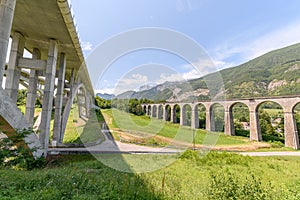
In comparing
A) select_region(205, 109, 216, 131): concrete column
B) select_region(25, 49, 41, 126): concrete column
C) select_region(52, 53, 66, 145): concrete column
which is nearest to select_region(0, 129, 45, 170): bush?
select_region(25, 49, 41, 126): concrete column

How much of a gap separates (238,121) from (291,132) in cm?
2491

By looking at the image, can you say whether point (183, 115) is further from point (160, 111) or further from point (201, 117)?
point (160, 111)

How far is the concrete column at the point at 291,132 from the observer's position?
23.0m

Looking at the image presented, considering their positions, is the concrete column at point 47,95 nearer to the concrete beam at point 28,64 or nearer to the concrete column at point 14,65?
the concrete beam at point 28,64

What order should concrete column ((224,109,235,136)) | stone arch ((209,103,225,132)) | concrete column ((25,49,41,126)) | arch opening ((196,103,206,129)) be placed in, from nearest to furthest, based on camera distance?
concrete column ((25,49,41,126))
stone arch ((209,103,225,132))
concrete column ((224,109,235,136))
arch opening ((196,103,206,129))

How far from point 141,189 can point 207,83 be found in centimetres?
542

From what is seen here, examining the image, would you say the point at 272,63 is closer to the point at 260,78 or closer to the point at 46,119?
the point at 260,78

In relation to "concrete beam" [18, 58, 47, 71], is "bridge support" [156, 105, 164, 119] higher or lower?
lower

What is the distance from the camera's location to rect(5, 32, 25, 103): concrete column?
1018cm

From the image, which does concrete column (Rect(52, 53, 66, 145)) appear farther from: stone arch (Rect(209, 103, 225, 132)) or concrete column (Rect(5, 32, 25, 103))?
stone arch (Rect(209, 103, 225, 132))

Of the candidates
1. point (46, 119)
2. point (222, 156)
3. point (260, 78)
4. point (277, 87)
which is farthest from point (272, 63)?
point (46, 119)

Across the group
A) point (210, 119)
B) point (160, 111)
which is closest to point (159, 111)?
point (160, 111)

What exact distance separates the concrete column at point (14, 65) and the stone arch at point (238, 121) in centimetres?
3364

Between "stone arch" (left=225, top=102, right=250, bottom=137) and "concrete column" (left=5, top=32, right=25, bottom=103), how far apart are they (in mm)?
33644
